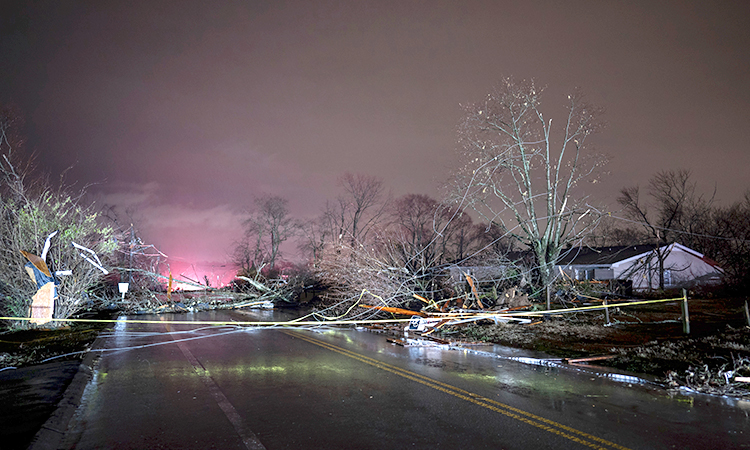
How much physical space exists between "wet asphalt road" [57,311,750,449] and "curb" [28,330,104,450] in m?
0.13

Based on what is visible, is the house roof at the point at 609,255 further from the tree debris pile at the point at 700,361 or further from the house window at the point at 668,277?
the tree debris pile at the point at 700,361

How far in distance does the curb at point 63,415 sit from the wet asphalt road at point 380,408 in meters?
0.13

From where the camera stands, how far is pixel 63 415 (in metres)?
5.25

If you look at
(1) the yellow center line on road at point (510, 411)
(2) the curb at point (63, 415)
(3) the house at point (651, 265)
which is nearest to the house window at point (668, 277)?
(3) the house at point (651, 265)

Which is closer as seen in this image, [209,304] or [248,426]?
[248,426]

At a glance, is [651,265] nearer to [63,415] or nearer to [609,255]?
[609,255]

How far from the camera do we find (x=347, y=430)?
480cm

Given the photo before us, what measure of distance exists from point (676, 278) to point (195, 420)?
3596 cm

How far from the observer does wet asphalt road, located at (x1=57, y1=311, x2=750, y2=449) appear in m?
4.52

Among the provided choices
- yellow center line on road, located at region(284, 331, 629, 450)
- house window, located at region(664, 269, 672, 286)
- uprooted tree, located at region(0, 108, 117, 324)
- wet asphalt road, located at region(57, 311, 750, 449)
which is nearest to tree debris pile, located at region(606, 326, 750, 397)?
wet asphalt road, located at region(57, 311, 750, 449)

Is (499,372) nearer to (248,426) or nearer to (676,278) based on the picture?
(248,426)

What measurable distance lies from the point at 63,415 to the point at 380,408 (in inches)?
152

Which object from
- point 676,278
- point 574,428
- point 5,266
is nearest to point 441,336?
point 574,428

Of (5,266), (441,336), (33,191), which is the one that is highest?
(33,191)
